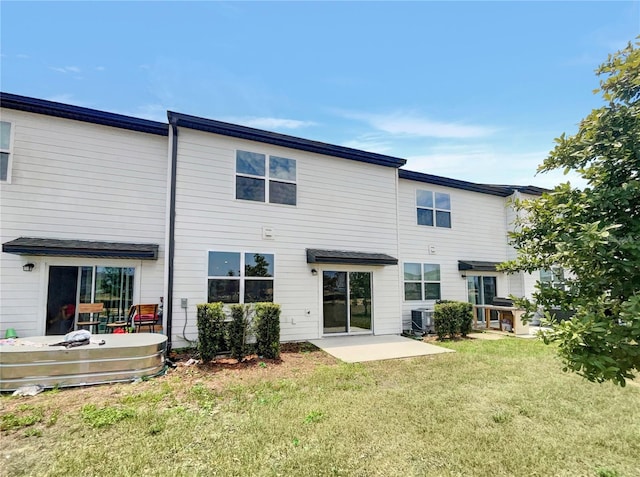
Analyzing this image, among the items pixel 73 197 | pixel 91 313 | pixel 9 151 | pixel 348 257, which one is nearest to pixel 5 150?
pixel 9 151

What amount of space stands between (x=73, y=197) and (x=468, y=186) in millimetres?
13739

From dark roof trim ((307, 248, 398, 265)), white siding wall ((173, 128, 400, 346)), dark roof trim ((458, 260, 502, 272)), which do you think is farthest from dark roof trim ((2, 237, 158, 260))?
dark roof trim ((458, 260, 502, 272))

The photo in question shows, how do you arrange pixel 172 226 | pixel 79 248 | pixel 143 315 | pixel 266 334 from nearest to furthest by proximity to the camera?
pixel 266 334
pixel 79 248
pixel 143 315
pixel 172 226

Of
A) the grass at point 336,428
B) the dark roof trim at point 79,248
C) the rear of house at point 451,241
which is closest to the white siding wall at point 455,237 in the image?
the rear of house at point 451,241

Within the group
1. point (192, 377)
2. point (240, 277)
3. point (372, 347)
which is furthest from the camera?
point (240, 277)

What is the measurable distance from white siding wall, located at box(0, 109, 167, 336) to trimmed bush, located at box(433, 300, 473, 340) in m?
8.30

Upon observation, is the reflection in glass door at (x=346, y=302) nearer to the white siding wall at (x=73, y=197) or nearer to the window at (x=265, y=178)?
the window at (x=265, y=178)

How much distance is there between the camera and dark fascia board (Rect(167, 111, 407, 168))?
345 inches

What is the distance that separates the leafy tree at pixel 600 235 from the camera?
2094mm

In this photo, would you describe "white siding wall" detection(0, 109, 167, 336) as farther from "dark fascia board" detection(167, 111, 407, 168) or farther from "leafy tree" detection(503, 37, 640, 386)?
"leafy tree" detection(503, 37, 640, 386)

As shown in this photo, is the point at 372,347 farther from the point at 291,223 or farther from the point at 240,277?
the point at 291,223

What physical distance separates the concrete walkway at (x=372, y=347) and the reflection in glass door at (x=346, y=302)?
1.36ft

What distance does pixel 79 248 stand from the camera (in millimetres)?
7762

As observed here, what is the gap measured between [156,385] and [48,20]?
28.5 ft
